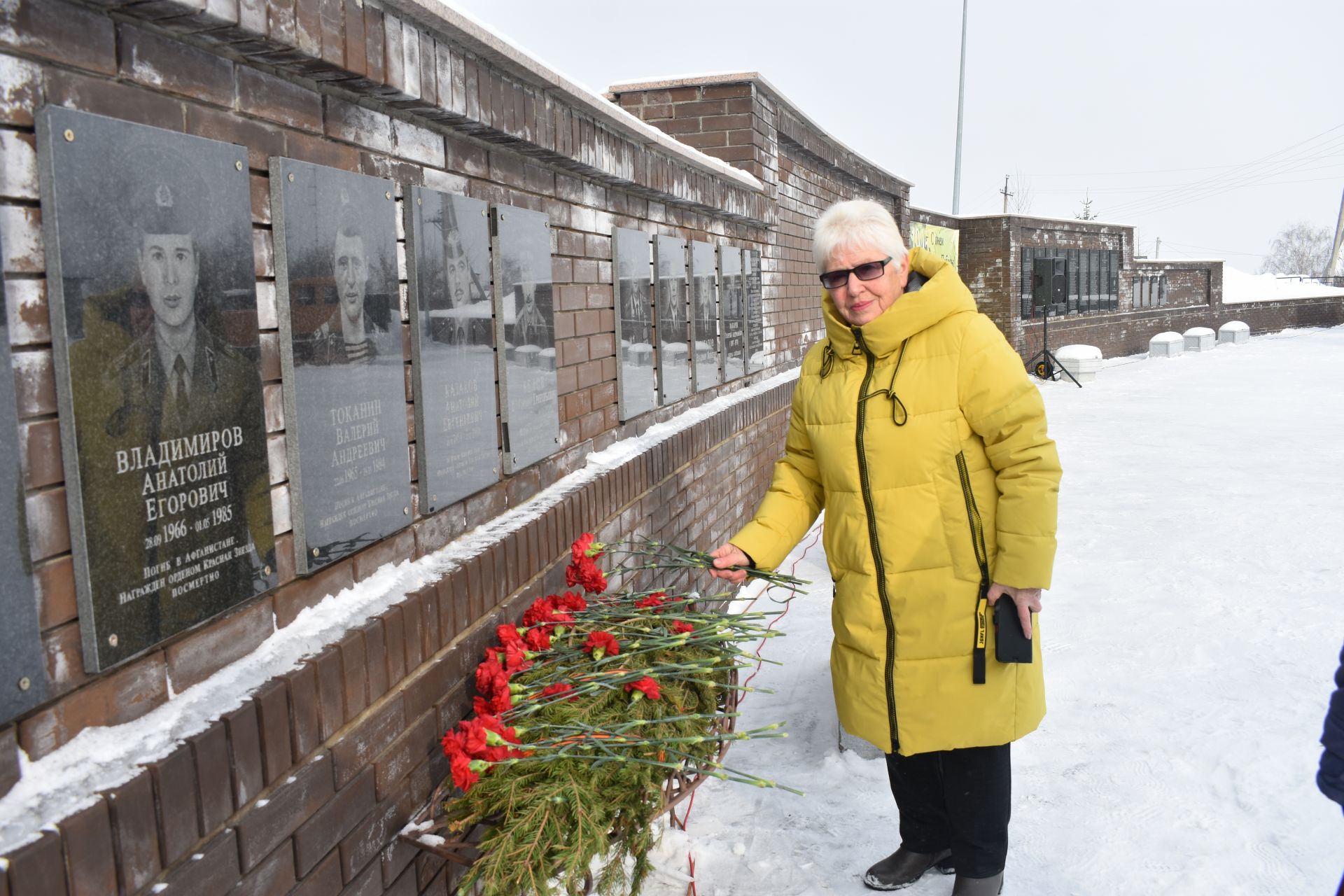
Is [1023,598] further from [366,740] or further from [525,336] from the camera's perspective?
[525,336]

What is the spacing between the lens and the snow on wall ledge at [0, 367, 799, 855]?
1.43 m

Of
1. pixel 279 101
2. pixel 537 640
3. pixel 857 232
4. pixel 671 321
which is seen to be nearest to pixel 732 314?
pixel 671 321

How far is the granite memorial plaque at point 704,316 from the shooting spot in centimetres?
→ 566

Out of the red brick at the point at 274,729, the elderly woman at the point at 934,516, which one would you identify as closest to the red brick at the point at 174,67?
the red brick at the point at 274,729

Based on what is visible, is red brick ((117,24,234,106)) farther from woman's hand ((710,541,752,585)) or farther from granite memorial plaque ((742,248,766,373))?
granite memorial plaque ((742,248,766,373))

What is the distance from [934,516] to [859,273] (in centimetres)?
62

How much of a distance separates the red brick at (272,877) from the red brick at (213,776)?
0.14 meters

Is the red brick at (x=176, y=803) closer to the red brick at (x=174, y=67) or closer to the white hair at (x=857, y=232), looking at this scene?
the red brick at (x=174, y=67)

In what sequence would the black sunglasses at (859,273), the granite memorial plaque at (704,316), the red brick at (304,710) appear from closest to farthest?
the red brick at (304,710)
the black sunglasses at (859,273)
the granite memorial plaque at (704,316)

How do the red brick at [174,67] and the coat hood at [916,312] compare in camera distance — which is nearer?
the red brick at [174,67]

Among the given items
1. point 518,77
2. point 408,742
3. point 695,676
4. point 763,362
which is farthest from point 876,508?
point 763,362

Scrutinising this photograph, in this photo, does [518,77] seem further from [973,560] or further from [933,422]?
[973,560]

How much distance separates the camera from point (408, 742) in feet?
7.94

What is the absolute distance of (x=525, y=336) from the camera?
3.33 m
